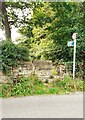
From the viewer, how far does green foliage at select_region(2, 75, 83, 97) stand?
4168 millimetres

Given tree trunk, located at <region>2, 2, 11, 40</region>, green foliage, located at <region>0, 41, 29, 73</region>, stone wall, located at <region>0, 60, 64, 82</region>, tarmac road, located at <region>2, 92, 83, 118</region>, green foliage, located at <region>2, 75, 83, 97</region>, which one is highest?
tree trunk, located at <region>2, 2, 11, 40</region>

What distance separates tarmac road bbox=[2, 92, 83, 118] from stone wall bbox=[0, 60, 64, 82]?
0.60 meters

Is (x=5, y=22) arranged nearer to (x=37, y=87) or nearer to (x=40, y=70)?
(x=40, y=70)

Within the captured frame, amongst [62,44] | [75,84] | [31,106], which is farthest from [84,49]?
[31,106]

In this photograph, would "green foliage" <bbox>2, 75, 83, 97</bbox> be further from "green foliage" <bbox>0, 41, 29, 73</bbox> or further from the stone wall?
"green foliage" <bbox>0, 41, 29, 73</bbox>

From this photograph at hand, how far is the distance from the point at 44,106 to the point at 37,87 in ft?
2.67

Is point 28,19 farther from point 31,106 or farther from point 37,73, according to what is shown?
point 31,106

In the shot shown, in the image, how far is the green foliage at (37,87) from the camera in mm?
4168

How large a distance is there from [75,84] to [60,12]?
5.54 ft

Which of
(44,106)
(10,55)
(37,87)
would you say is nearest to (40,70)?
(37,87)

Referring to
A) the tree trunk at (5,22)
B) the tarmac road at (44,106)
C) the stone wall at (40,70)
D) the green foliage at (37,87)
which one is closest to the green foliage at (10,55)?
Result: the stone wall at (40,70)

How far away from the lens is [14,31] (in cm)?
566

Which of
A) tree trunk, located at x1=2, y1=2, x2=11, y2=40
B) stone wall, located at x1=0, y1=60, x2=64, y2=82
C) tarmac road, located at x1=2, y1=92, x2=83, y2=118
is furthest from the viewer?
tree trunk, located at x1=2, y1=2, x2=11, y2=40

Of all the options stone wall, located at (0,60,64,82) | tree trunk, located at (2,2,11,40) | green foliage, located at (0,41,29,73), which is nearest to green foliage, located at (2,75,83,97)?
stone wall, located at (0,60,64,82)
